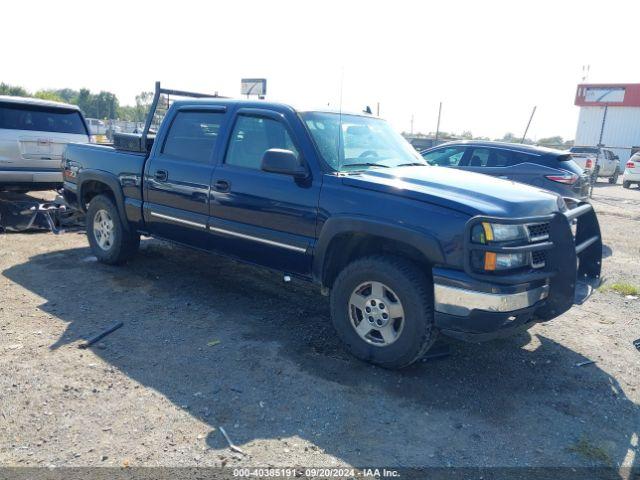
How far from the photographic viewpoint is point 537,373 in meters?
4.11

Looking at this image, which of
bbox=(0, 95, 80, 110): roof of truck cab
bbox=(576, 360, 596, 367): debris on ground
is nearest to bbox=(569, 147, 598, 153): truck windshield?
bbox=(0, 95, 80, 110): roof of truck cab

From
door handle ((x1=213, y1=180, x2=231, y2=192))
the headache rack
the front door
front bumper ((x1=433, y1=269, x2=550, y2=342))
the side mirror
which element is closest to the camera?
front bumper ((x1=433, y1=269, x2=550, y2=342))

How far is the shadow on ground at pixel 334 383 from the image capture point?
10.3 feet

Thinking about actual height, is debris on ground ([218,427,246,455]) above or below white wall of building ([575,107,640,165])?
below

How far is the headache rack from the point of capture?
5.75 metres

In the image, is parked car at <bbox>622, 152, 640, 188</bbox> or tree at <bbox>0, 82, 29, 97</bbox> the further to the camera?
tree at <bbox>0, 82, 29, 97</bbox>

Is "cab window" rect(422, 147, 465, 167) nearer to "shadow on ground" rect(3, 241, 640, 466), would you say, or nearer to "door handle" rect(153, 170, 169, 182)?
"shadow on ground" rect(3, 241, 640, 466)

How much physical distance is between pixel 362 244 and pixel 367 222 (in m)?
0.40

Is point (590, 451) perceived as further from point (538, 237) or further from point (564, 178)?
point (564, 178)

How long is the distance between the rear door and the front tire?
68.5 inches

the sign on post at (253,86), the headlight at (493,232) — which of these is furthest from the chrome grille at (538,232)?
the sign on post at (253,86)

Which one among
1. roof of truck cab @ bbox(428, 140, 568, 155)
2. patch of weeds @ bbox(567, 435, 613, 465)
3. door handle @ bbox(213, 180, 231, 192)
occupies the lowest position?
patch of weeds @ bbox(567, 435, 613, 465)

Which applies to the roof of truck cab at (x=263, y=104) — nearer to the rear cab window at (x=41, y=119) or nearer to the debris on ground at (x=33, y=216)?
the debris on ground at (x=33, y=216)

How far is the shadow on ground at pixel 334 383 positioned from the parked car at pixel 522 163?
4.44 metres
